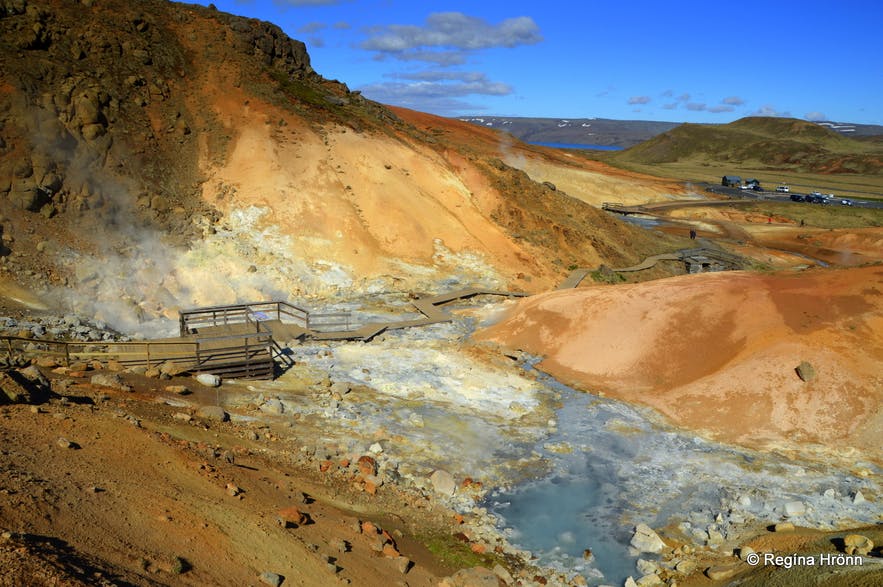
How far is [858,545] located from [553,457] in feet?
24.4

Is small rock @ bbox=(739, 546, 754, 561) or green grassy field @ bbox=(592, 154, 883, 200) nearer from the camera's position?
small rock @ bbox=(739, 546, 754, 561)

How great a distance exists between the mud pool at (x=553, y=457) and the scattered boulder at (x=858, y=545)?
1855 mm

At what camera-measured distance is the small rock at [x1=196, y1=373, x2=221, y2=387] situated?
19.7 metres

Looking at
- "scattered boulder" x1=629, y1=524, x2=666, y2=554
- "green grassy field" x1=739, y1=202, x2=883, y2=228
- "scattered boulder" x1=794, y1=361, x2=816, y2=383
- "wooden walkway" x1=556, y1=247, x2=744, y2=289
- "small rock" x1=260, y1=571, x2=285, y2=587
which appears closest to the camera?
"small rock" x1=260, y1=571, x2=285, y2=587

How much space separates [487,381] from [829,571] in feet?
42.7

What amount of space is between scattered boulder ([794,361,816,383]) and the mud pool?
342 cm

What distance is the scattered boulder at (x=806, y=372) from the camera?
20609mm

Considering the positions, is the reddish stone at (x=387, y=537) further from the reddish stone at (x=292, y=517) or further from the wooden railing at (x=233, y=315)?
the wooden railing at (x=233, y=315)

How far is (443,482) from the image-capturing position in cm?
1623

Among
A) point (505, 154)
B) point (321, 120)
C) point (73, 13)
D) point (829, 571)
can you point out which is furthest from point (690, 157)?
point (829, 571)

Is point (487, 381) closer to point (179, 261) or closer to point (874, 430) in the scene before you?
point (874, 430)

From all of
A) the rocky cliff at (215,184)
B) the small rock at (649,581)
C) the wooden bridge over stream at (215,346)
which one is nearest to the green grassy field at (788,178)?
the rocky cliff at (215,184)

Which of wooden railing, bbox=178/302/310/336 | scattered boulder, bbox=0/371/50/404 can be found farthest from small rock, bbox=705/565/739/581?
wooden railing, bbox=178/302/310/336

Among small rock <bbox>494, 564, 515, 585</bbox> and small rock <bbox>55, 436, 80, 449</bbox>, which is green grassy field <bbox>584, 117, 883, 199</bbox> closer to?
small rock <bbox>494, 564, 515, 585</bbox>
